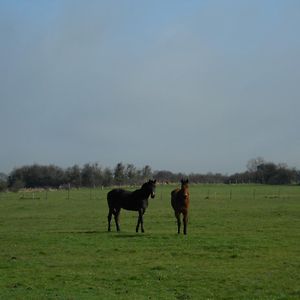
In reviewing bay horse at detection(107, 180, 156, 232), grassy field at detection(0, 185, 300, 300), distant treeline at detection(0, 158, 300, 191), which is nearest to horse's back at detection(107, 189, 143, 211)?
bay horse at detection(107, 180, 156, 232)

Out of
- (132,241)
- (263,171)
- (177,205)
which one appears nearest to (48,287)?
(132,241)

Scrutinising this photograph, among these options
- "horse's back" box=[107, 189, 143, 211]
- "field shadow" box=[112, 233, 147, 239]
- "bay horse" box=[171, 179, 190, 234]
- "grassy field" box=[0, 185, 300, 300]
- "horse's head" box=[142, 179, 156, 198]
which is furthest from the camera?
"horse's back" box=[107, 189, 143, 211]

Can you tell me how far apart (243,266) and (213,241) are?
5077 millimetres

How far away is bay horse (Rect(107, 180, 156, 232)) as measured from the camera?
77.2 feet

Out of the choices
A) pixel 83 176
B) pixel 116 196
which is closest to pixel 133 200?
pixel 116 196

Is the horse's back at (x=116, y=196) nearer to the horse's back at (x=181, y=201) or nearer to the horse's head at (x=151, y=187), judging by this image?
Result: the horse's head at (x=151, y=187)

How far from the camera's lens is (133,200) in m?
24.3

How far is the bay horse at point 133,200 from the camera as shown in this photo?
23.5 m

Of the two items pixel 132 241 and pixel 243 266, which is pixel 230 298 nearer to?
pixel 243 266

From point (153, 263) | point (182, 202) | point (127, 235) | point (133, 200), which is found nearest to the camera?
point (153, 263)

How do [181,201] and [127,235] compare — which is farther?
[181,201]

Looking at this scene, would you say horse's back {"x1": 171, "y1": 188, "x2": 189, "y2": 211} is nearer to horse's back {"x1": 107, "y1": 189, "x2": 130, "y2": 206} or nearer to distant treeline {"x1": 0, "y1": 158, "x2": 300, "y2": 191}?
horse's back {"x1": 107, "y1": 189, "x2": 130, "y2": 206}

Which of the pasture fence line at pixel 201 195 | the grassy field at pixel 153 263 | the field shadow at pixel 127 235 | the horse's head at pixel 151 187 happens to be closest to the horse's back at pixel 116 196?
the grassy field at pixel 153 263

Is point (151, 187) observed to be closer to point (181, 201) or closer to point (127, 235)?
point (181, 201)
